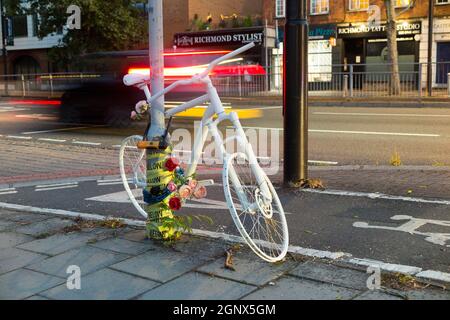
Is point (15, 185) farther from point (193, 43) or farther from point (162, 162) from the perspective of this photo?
point (193, 43)

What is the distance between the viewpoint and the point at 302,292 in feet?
11.4

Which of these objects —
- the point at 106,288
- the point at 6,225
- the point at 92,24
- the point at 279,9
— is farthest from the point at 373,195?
the point at 92,24

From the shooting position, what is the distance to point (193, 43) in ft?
112

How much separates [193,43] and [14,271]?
31.1 metres

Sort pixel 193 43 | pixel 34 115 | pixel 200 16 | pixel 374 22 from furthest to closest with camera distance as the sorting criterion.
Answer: pixel 200 16 < pixel 193 43 < pixel 374 22 < pixel 34 115

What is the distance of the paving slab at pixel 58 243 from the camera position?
14.6 feet

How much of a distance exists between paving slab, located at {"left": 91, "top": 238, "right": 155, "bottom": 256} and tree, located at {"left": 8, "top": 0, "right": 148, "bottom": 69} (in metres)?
26.3

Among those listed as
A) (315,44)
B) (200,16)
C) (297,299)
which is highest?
(200,16)

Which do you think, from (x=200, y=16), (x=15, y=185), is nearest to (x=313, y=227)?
(x=15, y=185)

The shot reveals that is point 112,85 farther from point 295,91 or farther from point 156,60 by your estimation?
point 156,60

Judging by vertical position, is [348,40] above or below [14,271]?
above

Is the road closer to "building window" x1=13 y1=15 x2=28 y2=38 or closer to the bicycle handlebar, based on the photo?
the bicycle handlebar

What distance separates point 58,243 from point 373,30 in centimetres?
2683

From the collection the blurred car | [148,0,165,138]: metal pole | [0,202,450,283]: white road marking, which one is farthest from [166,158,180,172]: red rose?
the blurred car
